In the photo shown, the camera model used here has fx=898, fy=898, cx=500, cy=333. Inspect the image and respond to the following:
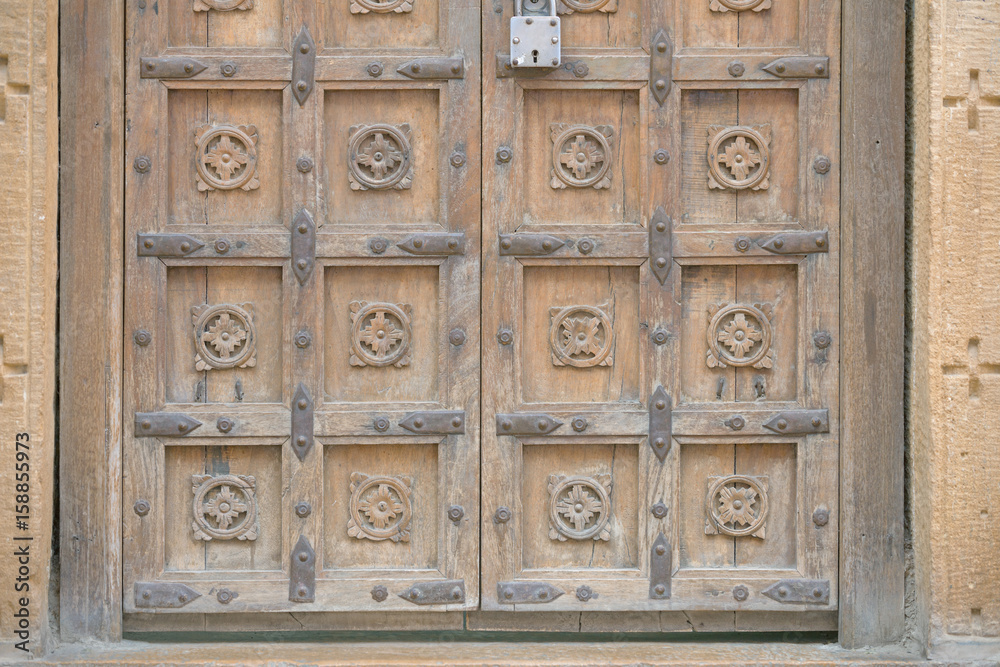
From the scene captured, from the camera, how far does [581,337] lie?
6.76 ft

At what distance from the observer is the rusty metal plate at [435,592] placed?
6.72ft

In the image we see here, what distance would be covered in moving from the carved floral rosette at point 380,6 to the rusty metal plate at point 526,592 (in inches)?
52.2

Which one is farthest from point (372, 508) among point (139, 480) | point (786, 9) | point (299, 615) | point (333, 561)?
point (786, 9)

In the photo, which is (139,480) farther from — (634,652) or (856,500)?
(856,500)

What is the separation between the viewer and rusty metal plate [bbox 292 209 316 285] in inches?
79.5

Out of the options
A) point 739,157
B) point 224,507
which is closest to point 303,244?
point 224,507


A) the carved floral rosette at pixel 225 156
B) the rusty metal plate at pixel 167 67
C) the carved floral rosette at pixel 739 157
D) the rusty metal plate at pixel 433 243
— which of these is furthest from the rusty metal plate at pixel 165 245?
the carved floral rosette at pixel 739 157

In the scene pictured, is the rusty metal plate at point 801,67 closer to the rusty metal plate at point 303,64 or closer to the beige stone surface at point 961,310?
the beige stone surface at point 961,310

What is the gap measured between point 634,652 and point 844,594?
0.50 m

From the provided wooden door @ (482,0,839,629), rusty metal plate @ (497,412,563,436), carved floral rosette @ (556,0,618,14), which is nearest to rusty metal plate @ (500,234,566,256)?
wooden door @ (482,0,839,629)

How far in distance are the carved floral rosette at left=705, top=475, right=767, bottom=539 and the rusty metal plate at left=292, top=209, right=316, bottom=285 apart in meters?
1.04

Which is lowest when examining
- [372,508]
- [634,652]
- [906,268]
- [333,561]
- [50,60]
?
[634,652]

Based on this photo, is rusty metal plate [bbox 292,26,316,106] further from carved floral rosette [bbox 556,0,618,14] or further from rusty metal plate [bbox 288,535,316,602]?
rusty metal plate [bbox 288,535,316,602]

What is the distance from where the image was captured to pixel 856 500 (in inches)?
80.2
